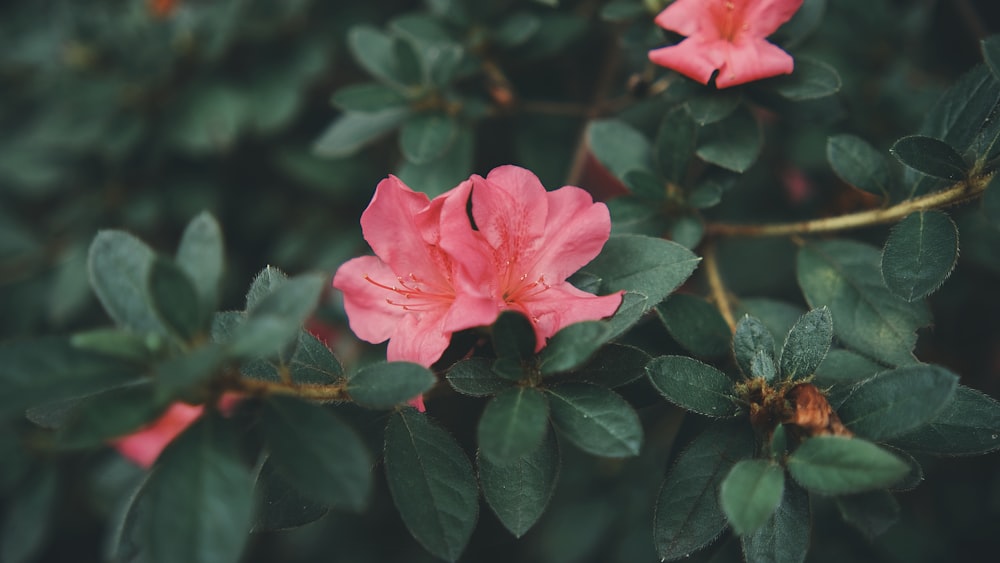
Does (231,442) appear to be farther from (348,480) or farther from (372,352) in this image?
(372,352)

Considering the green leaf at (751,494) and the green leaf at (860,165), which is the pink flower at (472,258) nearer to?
the green leaf at (751,494)

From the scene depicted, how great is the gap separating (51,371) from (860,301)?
113cm

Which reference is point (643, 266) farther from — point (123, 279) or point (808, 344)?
point (123, 279)

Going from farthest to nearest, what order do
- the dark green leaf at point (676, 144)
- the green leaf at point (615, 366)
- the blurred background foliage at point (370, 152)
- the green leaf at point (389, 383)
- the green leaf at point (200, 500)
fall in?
the blurred background foliage at point (370, 152) < the dark green leaf at point (676, 144) < the green leaf at point (615, 366) < the green leaf at point (389, 383) < the green leaf at point (200, 500)

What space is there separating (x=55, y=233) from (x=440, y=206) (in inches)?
69.0

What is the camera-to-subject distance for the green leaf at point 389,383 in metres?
0.87

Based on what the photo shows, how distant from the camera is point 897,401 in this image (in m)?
0.86

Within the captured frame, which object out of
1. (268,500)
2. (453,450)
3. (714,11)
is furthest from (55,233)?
(714,11)

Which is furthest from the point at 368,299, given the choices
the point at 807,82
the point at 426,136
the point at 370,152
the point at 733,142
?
the point at 370,152

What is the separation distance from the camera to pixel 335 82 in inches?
82.5

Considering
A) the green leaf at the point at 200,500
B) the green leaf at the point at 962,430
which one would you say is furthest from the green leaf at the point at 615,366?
the green leaf at the point at 200,500

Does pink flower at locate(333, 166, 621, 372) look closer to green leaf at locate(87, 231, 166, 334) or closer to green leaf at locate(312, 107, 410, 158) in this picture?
green leaf at locate(87, 231, 166, 334)

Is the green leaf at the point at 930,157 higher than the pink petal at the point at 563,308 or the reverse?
higher

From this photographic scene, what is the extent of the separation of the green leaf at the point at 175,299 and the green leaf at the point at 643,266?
55 centimetres
